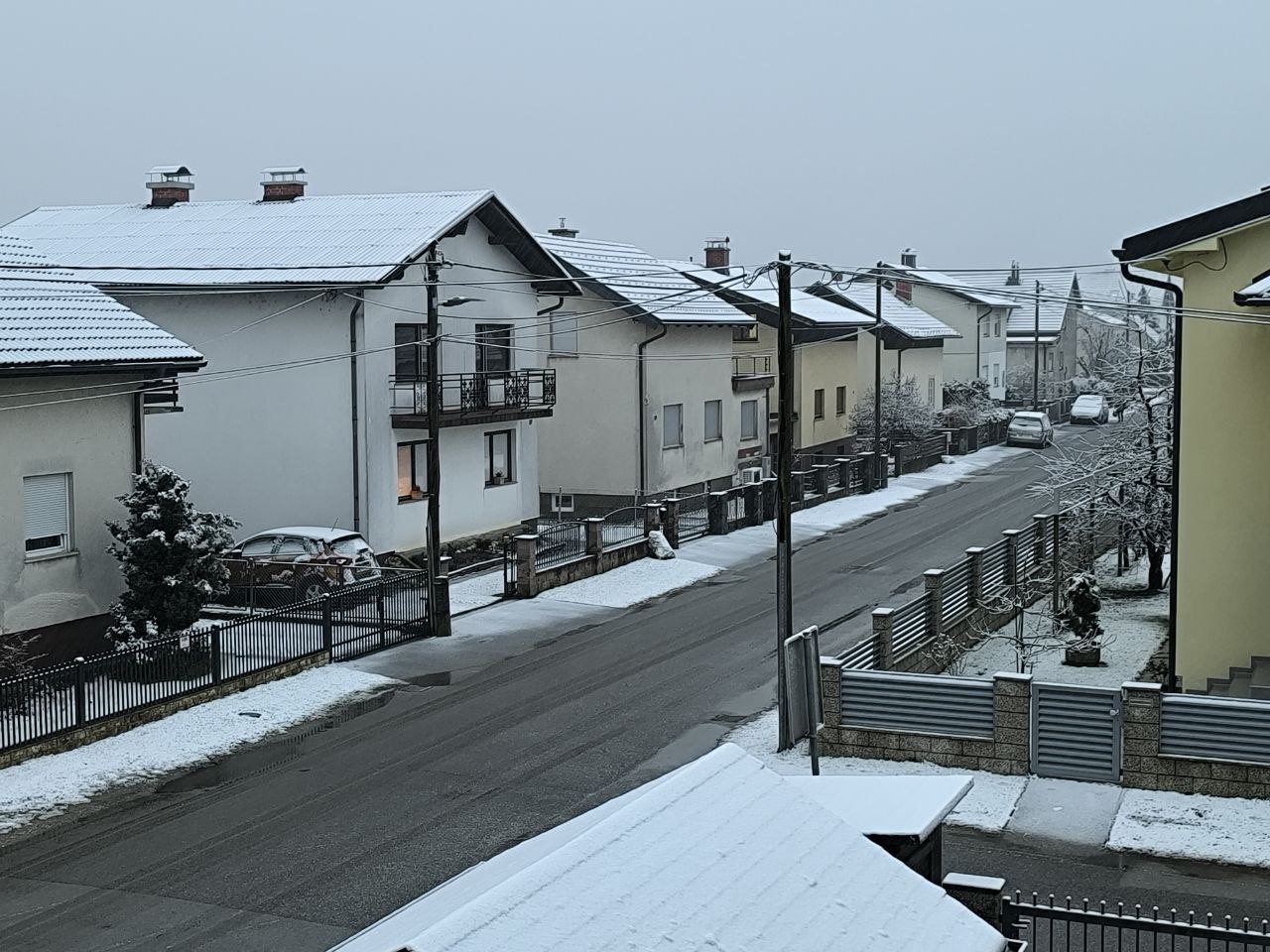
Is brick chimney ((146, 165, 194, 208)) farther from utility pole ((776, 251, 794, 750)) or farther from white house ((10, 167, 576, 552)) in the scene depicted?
utility pole ((776, 251, 794, 750))

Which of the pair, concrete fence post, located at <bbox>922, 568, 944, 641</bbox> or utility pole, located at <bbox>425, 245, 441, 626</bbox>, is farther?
utility pole, located at <bbox>425, 245, 441, 626</bbox>

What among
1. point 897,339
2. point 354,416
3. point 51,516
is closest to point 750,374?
point 897,339

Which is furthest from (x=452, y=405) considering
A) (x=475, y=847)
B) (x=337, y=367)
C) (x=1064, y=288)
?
(x=1064, y=288)

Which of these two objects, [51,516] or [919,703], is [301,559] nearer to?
[51,516]

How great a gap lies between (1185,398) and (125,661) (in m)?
13.8

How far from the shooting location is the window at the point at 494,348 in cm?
3469

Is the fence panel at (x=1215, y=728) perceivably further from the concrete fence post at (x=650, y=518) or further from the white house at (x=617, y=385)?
the white house at (x=617, y=385)

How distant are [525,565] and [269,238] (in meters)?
10.7

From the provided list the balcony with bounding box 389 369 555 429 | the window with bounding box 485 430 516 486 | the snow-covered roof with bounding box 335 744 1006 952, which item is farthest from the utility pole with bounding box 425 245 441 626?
the snow-covered roof with bounding box 335 744 1006 952

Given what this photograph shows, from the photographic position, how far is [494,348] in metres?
35.5

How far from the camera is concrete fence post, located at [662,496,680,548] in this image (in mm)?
33906

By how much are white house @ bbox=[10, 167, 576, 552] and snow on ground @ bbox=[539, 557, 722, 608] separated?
4.45 metres

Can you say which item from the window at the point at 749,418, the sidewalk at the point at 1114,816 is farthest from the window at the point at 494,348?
the sidewalk at the point at 1114,816

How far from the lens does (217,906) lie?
12.6m
